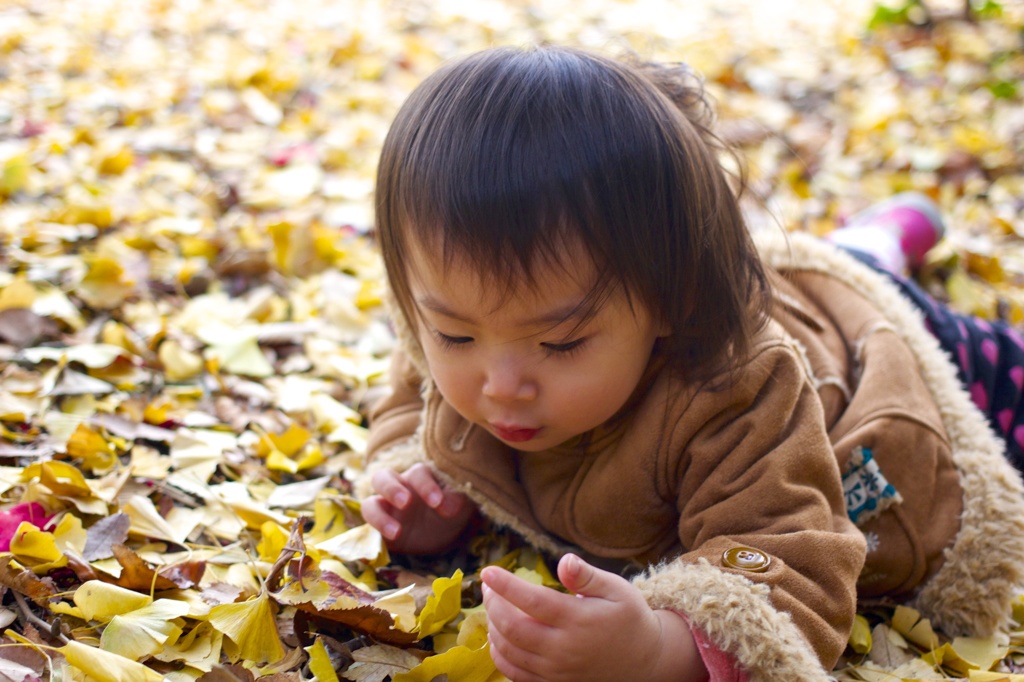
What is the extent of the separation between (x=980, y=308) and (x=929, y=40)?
1836 millimetres

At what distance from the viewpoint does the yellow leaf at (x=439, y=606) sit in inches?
45.6

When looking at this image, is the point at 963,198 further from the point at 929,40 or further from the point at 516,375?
the point at 516,375

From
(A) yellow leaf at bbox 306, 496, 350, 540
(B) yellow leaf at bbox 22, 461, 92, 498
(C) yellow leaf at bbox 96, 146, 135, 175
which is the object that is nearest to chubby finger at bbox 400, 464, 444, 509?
(A) yellow leaf at bbox 306, 496, 350, 540

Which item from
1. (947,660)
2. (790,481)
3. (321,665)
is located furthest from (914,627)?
(321,665)

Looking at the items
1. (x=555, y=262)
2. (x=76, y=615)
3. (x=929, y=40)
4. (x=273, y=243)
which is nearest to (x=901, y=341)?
(x=555, y=262)

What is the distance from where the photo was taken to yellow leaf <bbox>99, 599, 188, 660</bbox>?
1.07 metres

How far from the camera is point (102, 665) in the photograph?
3.31ft

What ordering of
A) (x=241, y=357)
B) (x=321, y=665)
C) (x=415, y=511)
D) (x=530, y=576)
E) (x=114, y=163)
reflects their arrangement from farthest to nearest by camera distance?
(x=114, y=163)
(x=241, y=357)
(x=415, y=511)
(x=530, y=576)
(x=321, y=665)

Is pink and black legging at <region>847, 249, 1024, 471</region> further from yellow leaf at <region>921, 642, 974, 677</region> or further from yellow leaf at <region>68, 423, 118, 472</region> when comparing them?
yellow leaf at <region>68, 423, 118, 472</region>

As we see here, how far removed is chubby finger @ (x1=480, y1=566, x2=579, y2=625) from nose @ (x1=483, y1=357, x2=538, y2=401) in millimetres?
213

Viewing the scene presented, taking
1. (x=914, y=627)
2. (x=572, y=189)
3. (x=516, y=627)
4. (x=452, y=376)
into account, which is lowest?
(x=914, y=627)

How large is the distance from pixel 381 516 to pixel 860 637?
26.2 inches

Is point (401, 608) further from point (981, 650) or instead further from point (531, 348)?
point (981, 650)

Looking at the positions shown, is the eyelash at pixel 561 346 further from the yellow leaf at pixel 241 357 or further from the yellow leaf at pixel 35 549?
the yellow leaf at pixel 241 357
